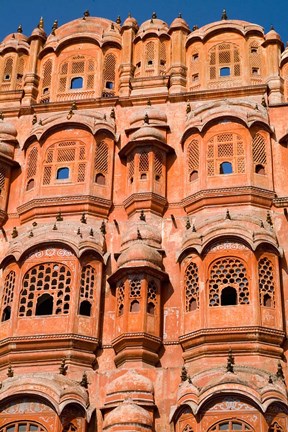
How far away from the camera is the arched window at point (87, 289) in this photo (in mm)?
18688

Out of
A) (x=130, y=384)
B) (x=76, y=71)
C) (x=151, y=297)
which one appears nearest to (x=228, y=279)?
(x=151, y=297)

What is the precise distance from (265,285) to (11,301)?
5.88m

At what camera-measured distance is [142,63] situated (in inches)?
911

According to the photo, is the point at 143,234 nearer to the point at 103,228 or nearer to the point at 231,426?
the point at 103,228

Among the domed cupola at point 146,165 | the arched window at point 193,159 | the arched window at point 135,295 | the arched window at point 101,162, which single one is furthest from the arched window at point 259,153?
the arched window at point 135,295

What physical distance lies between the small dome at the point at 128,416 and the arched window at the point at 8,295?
3.77 m

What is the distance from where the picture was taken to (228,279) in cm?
1833

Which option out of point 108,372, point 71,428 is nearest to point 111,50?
point 108,372

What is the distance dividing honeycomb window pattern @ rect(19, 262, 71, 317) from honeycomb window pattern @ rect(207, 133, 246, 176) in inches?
177

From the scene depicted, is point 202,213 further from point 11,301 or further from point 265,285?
point 11,301

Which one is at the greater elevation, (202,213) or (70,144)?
(70,144)

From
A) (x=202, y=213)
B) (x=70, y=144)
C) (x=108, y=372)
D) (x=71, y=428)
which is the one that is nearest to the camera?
(x=71, y=428)

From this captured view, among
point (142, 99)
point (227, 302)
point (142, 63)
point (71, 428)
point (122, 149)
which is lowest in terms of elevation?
point (71, 428)

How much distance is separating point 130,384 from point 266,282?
12.5ft
